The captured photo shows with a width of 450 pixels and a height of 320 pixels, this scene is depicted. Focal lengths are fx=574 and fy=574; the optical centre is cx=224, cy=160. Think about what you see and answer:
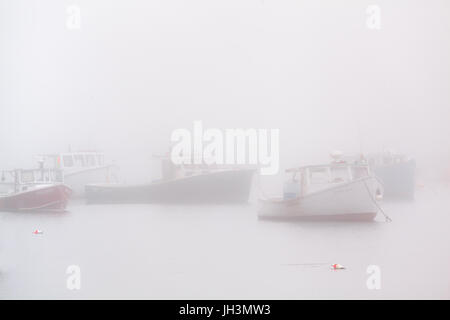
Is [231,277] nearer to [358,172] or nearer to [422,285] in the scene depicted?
[422,285]

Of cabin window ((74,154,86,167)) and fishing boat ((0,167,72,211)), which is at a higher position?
cabin window ((74,154,86,167))

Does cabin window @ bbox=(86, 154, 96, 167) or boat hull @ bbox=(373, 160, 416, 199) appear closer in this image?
cabin window @ bbox=(86, 154, 96, 167)

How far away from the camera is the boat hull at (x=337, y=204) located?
31.5ft

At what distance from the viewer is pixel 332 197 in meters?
9.66

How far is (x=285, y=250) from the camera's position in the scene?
313 inches

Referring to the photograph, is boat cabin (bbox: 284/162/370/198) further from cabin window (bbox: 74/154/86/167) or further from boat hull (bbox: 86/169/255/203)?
cabin window (bbox: 74/154/86/167)

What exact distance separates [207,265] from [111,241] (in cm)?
218

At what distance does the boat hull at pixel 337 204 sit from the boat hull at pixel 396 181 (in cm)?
58

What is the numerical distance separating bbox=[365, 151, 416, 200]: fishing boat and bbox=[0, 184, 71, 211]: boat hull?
231 inches

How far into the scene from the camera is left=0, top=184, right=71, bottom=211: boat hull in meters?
10.9

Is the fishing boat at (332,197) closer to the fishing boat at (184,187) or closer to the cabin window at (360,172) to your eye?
the cabin window at (360,172)

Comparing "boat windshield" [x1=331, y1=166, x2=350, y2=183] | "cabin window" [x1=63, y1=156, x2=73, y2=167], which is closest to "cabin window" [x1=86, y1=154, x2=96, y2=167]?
"cabin window" [x1=63, y1=156, x2=73, y2=167]

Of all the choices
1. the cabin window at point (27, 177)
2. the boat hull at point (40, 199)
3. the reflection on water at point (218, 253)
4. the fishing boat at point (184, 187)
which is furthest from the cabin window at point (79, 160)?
the boat hull at point (40, 199)
